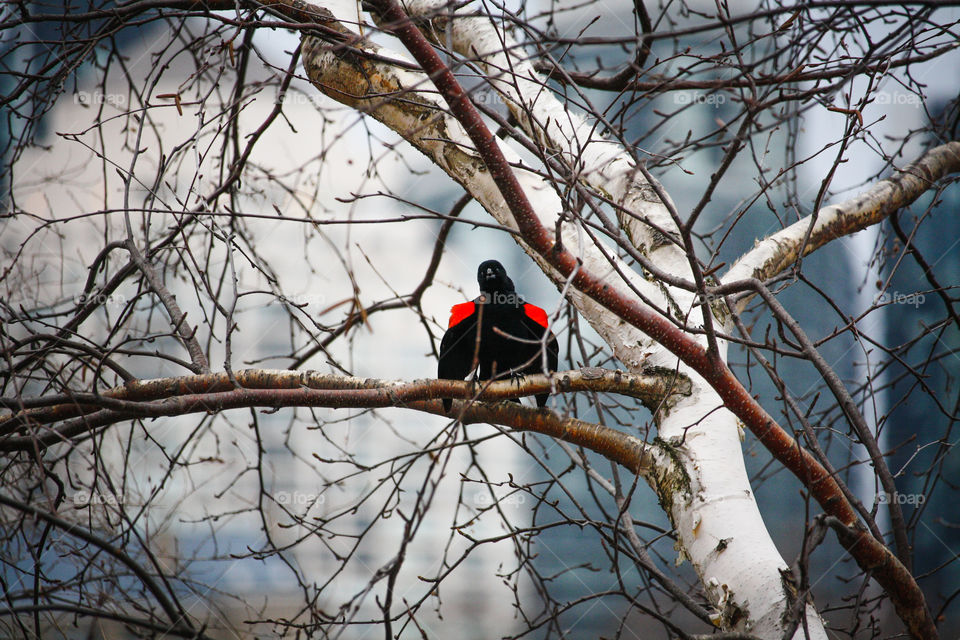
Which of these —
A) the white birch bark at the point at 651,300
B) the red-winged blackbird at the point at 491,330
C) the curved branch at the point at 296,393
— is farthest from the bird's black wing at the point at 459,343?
the curved branch at the point at 296,393

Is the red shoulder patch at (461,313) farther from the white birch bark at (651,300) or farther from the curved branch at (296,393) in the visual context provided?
the curved branch at (296,393)

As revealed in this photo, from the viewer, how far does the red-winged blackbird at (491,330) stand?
9.36ft

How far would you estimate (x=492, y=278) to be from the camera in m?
3.13

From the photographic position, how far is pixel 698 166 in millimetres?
10164

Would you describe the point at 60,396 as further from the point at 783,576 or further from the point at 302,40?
the point at 783,576

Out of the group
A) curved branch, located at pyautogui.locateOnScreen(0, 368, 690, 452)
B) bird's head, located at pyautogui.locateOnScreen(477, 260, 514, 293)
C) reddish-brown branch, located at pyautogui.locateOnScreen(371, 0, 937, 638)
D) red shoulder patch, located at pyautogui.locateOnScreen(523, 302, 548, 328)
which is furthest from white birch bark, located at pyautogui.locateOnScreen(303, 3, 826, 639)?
bird's head, located at pyautogui.locateOnScreen(477, 260, 514, 293)

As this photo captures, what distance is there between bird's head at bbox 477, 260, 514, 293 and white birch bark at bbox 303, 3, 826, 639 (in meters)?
0.49

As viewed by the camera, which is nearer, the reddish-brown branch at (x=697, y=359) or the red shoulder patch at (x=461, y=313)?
the reddish-brown branch at (x=697, y=359)

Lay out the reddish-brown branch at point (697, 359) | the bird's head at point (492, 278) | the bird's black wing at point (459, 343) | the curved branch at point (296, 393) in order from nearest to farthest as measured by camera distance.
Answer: the reddish-brown branch at point (697, 359), the curved branch at point (296, 393), the bird's black wing at point (459, 343), the bird's head at point (492, 278)

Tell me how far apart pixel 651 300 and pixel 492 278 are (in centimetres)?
97

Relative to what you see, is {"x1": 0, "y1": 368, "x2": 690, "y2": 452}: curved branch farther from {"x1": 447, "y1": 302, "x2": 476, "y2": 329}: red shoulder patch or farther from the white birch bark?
{"x1": 447, "y1": 302, "x2": 476, "y2": 329}: red shoulder patch

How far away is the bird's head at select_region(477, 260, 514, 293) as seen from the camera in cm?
314

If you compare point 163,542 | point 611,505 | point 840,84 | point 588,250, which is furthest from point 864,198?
point 611,505

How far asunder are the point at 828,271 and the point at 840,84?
7.78 metres
